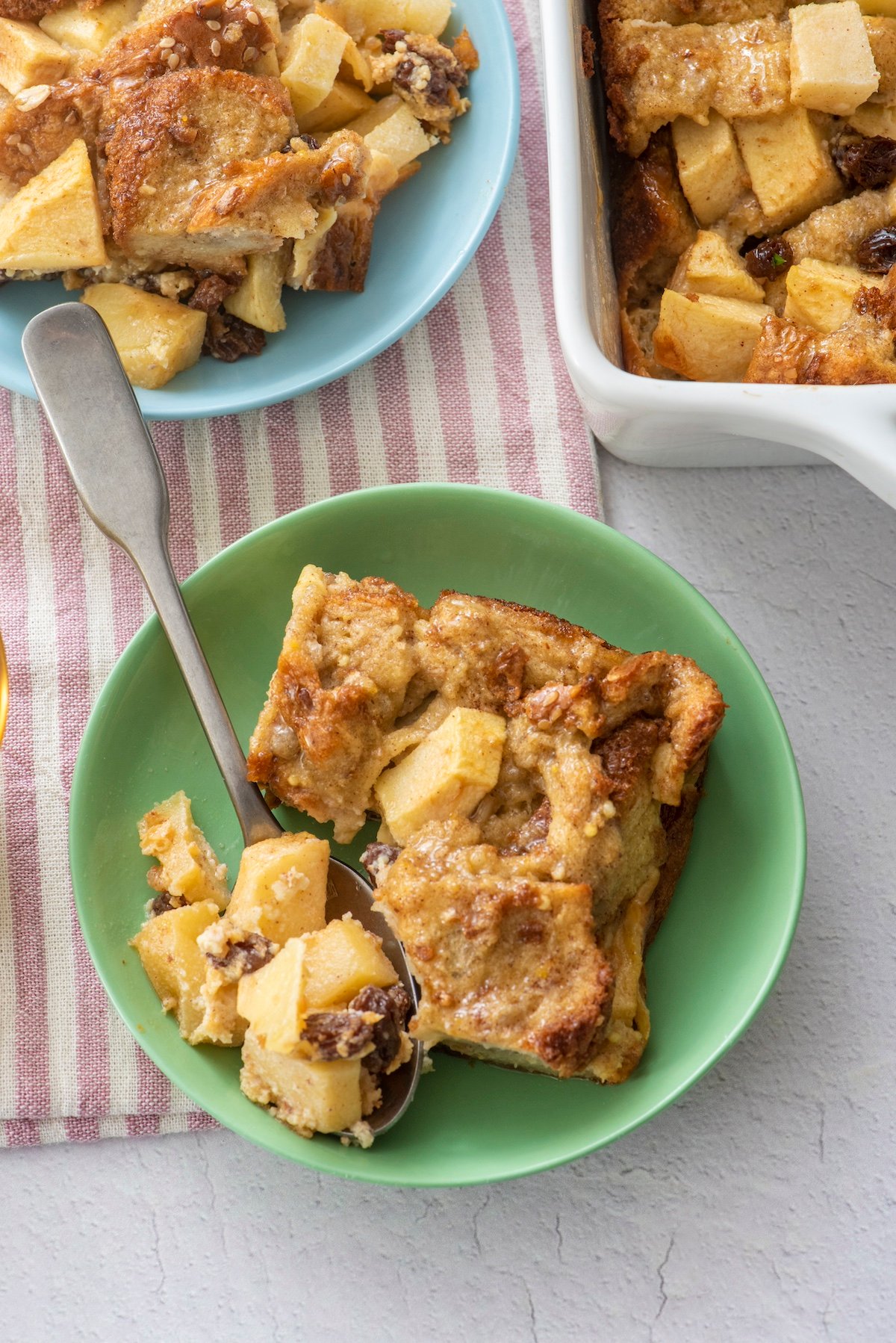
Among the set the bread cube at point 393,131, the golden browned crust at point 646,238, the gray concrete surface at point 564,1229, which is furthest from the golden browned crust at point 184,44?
the gray concrete surface at point 564,1229

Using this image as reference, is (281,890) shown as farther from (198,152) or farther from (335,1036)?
(198,152)

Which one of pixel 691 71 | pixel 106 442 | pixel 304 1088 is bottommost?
pixel 304 1088

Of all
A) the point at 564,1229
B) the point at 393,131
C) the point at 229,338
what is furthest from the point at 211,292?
the point at 564,1229

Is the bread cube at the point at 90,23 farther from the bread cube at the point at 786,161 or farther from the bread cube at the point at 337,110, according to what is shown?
the bread cube at the point at 786,161

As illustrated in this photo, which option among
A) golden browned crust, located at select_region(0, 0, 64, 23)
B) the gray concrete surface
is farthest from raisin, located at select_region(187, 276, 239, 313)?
the gray concrete surface

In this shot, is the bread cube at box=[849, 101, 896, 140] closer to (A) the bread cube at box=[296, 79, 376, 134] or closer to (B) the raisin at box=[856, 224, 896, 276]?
(B) the raisin at box=[856, 224, 896, 276]

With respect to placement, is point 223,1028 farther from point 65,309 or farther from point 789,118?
point 789,118
